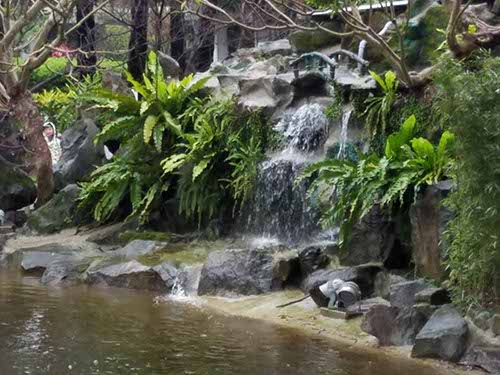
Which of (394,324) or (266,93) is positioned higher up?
(266,93)

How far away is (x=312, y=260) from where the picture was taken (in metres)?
10.3

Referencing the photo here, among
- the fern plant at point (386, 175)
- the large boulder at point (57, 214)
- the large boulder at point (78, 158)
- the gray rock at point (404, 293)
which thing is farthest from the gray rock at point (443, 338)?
the large boulder at point (78, 158)

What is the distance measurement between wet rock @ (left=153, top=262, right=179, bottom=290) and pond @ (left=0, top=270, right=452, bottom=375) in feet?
2.77

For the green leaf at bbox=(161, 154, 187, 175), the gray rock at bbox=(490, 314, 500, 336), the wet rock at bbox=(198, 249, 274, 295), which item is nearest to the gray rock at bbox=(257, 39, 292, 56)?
the green leaf at bbox=(161, 154, 187, 175)

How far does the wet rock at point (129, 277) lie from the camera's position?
36.6ft

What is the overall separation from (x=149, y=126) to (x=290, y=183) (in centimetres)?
273

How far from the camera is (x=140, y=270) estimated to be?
11266 millimetres

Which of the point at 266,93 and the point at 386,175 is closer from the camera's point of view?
the point at 386,175

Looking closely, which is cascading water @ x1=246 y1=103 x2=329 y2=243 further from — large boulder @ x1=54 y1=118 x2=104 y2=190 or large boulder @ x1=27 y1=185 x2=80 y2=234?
large boulder @ x1=54 y1=118 x2=104 y2=190

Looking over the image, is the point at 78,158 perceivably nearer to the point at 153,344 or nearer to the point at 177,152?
the point at 177,152

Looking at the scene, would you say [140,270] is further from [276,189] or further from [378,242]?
[378,242]

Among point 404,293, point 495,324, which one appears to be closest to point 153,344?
point 404,293

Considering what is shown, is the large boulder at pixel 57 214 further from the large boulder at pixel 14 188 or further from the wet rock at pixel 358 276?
the wet rock at pixel 358 276

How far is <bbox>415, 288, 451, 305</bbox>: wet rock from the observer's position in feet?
26.5
